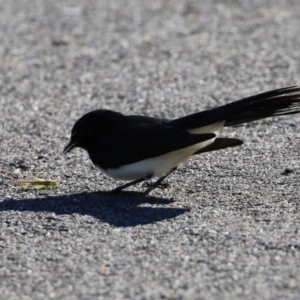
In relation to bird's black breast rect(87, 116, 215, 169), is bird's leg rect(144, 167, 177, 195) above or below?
below

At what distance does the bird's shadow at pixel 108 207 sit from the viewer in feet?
19.6

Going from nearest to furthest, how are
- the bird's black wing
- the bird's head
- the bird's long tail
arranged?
1. the bird's black wing
2. the bird's long tail
3. the bird's head

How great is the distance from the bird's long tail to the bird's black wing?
0.19m

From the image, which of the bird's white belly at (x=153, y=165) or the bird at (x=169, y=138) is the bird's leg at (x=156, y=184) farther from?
the bird's white belly at (x=153, y=165)

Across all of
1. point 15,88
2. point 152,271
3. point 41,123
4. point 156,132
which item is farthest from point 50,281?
point 15,88

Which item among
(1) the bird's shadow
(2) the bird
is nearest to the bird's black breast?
(2) the bird

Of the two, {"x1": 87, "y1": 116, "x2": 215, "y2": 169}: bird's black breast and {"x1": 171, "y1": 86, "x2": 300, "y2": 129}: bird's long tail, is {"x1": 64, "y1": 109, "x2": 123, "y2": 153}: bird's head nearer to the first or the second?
{"x1": 87, "y1": 116, "x2": 215, "y2": 169}: bird's black breast

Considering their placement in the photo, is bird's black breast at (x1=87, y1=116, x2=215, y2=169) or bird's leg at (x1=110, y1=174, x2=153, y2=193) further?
bird's leg at (x1=110, y1=174, x2=153, y2=193)

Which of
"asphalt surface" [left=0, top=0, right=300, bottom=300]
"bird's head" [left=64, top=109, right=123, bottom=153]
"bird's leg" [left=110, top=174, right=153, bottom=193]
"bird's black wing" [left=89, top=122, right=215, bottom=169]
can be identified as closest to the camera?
"asphalt surface" [left=0, top=0, right=300, bottom=300]

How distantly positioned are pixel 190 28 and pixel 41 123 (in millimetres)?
5131

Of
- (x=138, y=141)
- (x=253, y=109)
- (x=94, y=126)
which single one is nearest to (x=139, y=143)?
(x=138, y=141)

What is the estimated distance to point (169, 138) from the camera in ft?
21.0

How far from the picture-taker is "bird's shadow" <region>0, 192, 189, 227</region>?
19.6ft

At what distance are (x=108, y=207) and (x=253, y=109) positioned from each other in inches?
53.8
